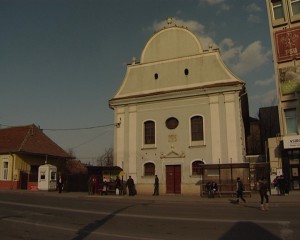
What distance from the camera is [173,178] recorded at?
3030 centimetres

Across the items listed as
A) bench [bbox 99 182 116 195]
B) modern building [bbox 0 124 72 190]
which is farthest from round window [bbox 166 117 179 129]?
modern building [bbox 0 124 72 190]

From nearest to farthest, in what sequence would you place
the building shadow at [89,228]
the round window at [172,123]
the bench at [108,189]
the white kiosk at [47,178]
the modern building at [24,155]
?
the building shadow at [89,228] → the bench at [108,189] → the round window at [172,123] → the white kiosk at [47,178] → the modern building at [24,155]

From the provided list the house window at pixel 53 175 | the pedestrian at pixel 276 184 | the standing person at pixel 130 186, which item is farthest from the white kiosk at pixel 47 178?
the pedestrian at pixel 276 184

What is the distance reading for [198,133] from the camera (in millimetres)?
30109

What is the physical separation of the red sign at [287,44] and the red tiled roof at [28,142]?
1053 inches

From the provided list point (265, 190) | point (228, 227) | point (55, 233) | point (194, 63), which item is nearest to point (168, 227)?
point (228, 227)

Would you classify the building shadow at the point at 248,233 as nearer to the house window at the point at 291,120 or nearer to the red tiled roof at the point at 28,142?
the house window at the point at 291,120

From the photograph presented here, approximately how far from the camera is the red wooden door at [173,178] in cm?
3012

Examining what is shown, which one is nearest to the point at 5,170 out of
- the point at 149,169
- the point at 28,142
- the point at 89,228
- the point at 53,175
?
the point at 28,142

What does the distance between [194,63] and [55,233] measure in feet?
75.6

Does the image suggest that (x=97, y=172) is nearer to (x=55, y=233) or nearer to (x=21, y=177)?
(x=21, y=177)

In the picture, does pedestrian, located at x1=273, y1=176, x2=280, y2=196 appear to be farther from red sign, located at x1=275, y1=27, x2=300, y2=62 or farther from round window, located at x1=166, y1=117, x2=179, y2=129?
red sign, located at x1=275, y1=27, x2=300, y2=62

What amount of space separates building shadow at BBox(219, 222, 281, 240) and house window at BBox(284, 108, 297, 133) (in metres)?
18.2

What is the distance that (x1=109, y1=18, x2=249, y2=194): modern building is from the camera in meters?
29.0
